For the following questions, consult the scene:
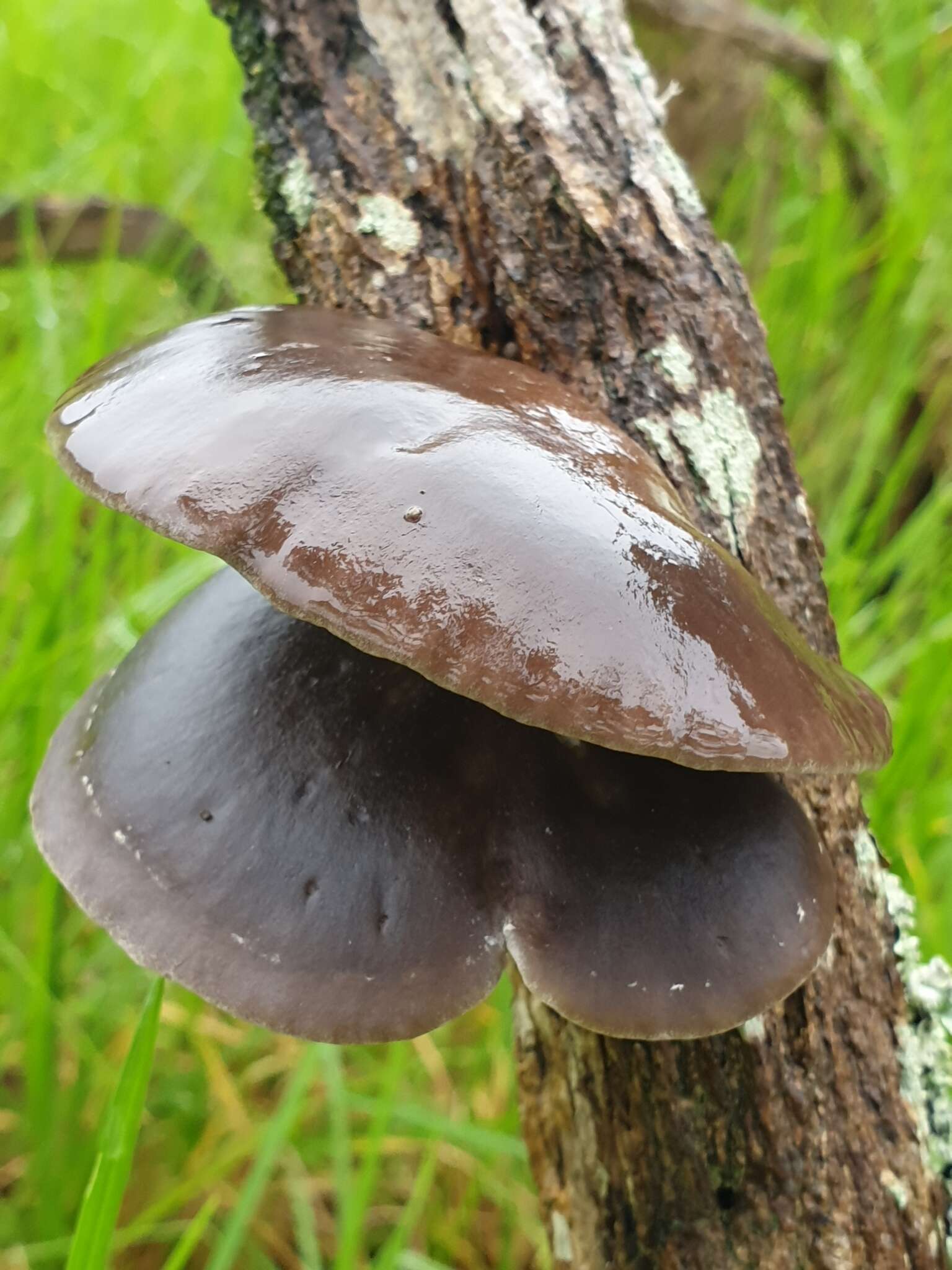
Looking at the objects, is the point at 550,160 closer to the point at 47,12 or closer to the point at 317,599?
the point at 317,599

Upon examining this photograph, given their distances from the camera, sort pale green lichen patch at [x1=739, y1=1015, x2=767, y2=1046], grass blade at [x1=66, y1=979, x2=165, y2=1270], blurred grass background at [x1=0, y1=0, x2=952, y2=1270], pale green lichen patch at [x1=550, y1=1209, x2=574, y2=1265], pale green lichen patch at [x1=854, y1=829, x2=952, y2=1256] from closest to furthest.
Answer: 1. grass blade at [x1=66, y1=979, x2=165, y2=1270]
2. pale green lichen patch at [x1=739, y1=1015, x2=767, y2=1046]
3. pale green lichen patch at [x1=854, y1=829, x2=952, y2=1256]
4. pale green lichen patch at [x1=550, y1=1209, x2=574, y2=1265]
5. blurred grass background at [x1=0, y1=0, x2=952, y2=1270]

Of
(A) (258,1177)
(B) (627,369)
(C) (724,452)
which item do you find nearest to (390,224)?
(B) (627,369)

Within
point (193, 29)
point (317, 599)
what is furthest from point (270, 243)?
point (193, 29)

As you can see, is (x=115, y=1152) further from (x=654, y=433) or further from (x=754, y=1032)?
(x=654, y=433)

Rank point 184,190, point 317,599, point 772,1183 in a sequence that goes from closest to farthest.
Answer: point 317,599
point 772,1183
point 184,190

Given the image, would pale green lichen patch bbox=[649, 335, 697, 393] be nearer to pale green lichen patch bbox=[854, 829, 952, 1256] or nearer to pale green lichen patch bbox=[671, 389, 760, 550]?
pale green lichen patch bbox=[671, 389, 760, 550]

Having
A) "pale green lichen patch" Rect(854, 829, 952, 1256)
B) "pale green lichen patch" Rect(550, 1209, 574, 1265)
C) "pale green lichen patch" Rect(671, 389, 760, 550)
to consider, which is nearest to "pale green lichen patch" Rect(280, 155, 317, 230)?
"pale green lichen patch" Rect(671, 389, 760, 550)
